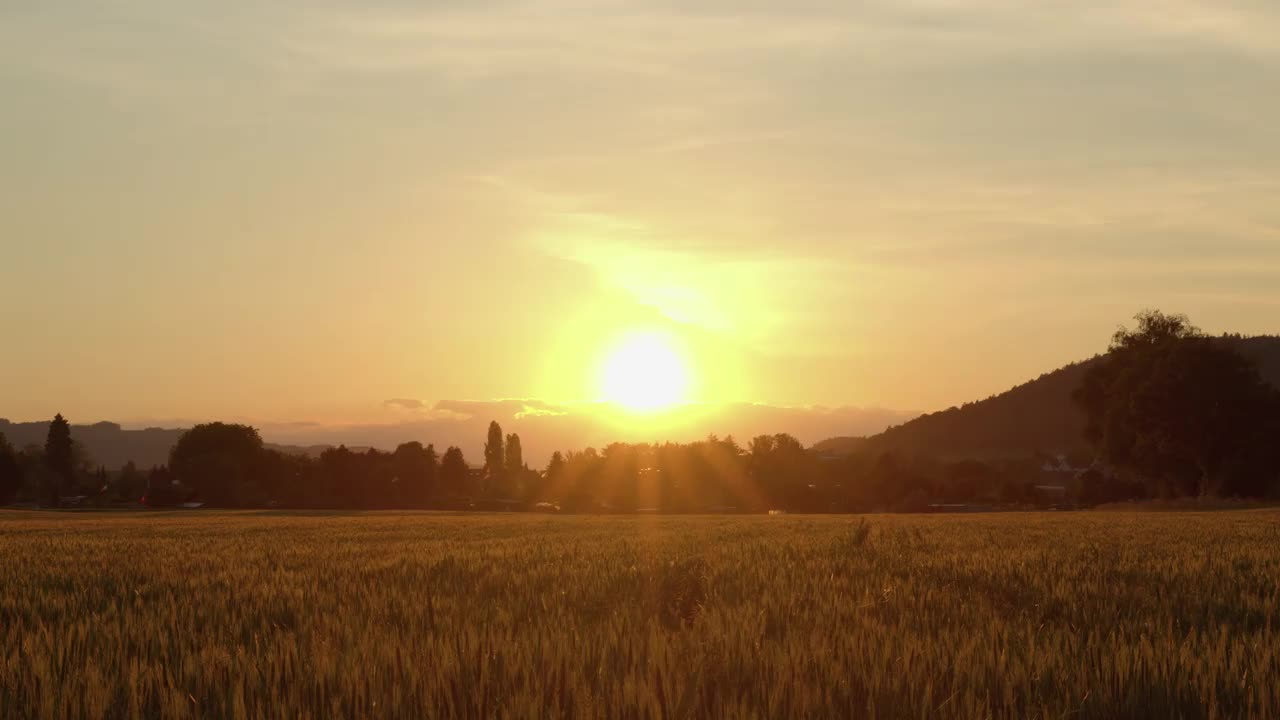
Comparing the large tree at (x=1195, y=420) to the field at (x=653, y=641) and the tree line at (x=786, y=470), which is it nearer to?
the tree line at (x=786, y=470)

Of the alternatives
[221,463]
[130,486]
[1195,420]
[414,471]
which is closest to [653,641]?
[1195,420]

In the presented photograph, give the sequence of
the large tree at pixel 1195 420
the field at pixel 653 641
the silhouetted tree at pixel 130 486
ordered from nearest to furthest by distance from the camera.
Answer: the field at pixel 653 641
the large tree at pixel 1195 420
the silhouetted tree at pixel 130 486

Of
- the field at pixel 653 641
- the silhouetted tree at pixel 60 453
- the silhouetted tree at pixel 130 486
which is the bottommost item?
the silhouetted tree at pixel 130 486

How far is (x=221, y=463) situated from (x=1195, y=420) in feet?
377

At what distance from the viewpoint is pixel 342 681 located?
462 cm

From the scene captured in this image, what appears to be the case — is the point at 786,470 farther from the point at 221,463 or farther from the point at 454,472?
the point at 221,463

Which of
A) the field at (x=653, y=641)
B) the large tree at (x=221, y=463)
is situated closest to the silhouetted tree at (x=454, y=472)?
the large tree at (x=221, y=463)

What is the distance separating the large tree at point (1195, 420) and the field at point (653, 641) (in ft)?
212

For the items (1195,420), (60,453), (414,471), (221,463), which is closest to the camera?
(1195,420)

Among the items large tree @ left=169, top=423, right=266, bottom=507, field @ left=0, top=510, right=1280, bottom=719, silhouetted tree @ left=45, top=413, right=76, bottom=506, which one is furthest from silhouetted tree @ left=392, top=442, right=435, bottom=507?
field @ left=0, top=510, right=1280, bottom=719

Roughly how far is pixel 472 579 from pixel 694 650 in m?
6.40

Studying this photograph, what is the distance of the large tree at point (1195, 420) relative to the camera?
70.1 metres

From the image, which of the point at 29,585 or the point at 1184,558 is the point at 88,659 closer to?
the point at 29,585

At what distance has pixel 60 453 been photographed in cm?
14938
